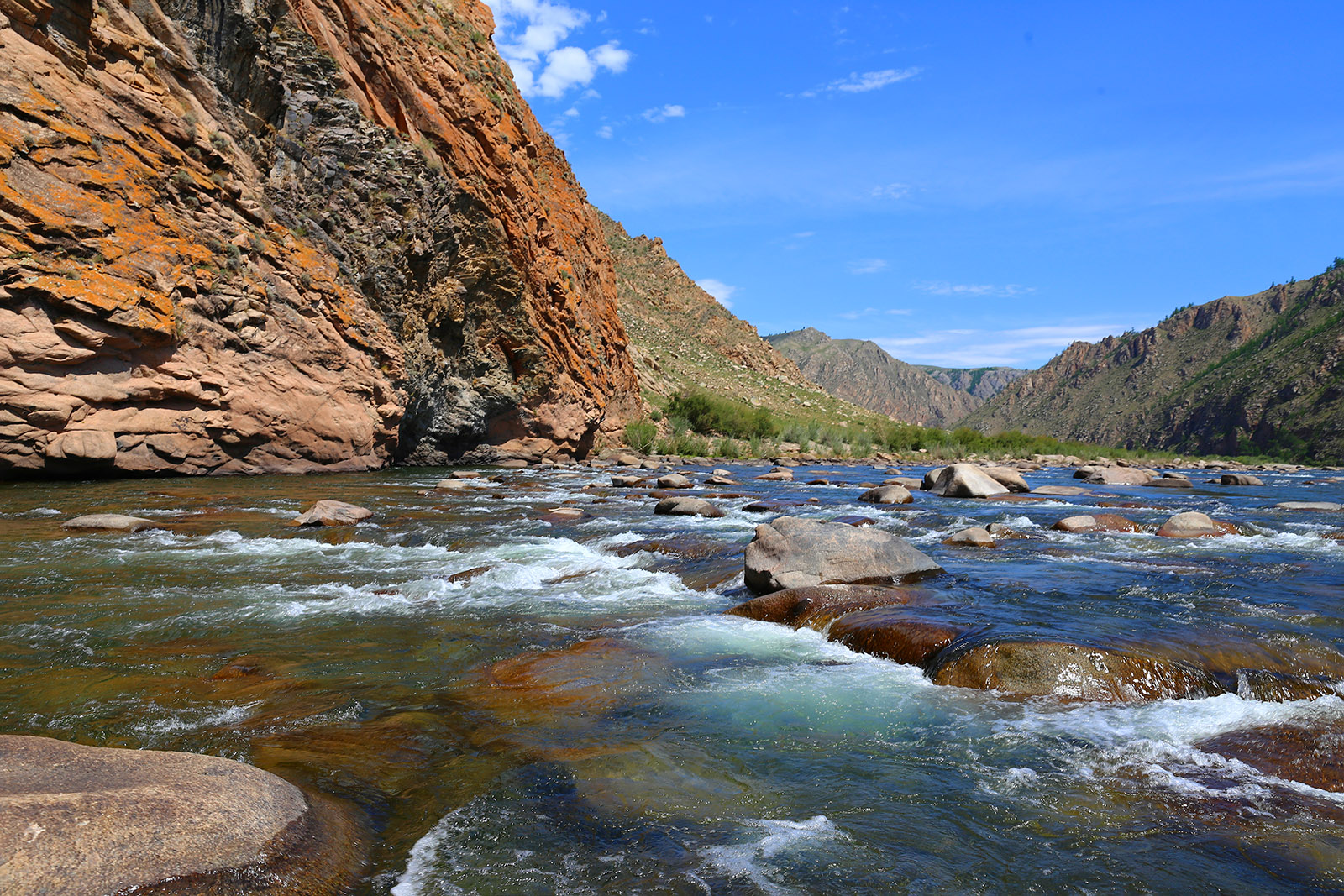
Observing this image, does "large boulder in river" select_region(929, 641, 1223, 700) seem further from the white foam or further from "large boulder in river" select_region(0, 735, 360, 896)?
"large boulder in river" select_region(0, 735, 360, 896)

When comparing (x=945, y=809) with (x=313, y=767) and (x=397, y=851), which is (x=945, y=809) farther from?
(x=313, y=767)

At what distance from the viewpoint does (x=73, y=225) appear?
14977 millimetres

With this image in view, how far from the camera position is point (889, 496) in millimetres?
16250

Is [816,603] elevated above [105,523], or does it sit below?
above

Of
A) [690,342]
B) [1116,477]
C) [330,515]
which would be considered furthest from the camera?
[690,342]

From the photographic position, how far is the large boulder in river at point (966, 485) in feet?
58.6

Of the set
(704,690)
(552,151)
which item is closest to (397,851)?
(704,690)

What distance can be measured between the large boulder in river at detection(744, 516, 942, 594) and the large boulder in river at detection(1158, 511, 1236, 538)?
5653 mm

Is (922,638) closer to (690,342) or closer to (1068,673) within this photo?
(1068,673)

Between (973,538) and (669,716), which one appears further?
(973,538)

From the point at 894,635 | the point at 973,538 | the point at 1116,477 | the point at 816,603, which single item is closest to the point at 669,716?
the point at 894,635

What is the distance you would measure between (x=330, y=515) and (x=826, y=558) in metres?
8.53

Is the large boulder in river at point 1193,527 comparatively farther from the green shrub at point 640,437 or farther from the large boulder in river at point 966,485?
the green shrub at point 640,437

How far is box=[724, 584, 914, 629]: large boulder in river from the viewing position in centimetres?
671
